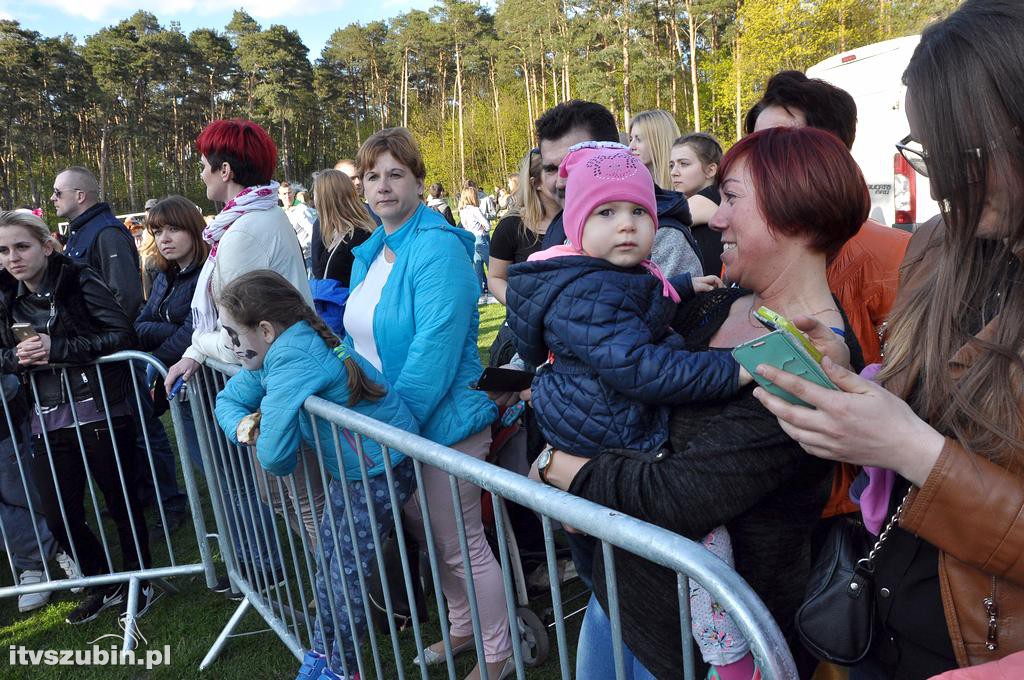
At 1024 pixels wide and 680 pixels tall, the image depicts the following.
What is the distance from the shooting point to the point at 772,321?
3.65ft

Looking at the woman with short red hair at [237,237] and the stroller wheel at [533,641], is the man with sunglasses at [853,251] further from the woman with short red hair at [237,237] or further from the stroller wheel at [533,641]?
the woman with short red hair at [237,237]

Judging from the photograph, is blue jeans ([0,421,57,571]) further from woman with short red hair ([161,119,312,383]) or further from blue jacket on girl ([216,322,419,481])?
blue jacket on girl ([216,322,419,481])

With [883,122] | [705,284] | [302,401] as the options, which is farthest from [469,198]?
[705,284]

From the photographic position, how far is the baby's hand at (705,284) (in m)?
1.94

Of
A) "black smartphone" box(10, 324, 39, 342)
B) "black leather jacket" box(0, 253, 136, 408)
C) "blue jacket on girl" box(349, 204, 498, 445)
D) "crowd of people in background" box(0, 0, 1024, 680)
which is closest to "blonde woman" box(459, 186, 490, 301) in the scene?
"black leather jacket" box(0, 253, 136, 408)

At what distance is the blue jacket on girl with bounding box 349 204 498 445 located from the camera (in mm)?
2686

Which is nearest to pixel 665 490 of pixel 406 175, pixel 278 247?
pixel 406 175

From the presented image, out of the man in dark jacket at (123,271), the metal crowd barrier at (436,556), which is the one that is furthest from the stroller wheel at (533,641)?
the man in dark jacket at (123,271)

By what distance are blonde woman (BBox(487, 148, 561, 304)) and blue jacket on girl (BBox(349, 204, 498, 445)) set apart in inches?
41.4

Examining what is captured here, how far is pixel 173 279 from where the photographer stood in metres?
4.42

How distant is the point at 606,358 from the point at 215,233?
245 cm

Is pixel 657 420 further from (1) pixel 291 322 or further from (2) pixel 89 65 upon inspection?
(2) pixel 89 65

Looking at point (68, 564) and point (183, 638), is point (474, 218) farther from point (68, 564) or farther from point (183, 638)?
point (183, 638)

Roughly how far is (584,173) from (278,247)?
196 centimetres
